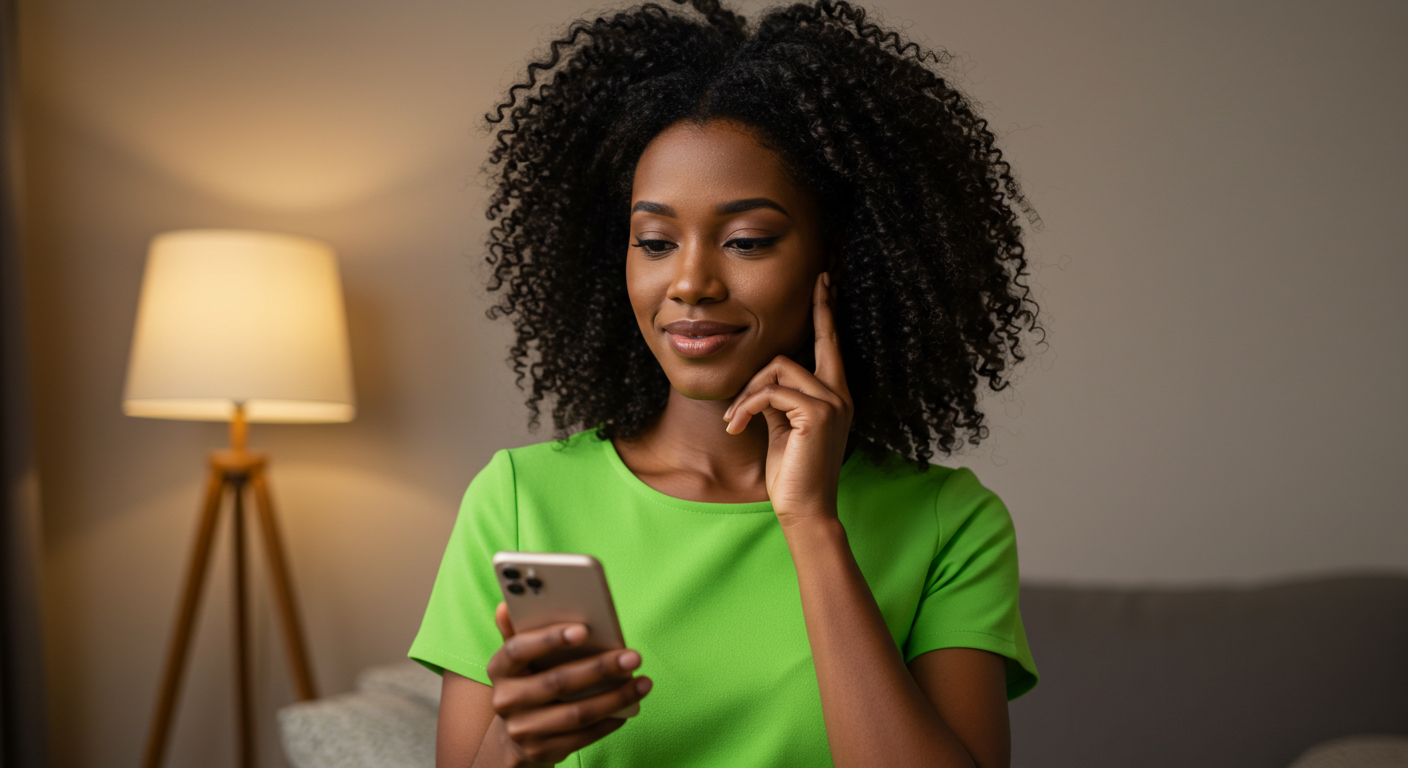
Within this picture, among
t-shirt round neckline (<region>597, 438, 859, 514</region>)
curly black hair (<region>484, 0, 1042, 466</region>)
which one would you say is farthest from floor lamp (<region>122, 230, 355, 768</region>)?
t-shirt round neckline (<region>597, 438, 859, 514</region>)

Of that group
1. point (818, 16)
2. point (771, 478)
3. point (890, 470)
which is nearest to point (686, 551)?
point (771, 478)

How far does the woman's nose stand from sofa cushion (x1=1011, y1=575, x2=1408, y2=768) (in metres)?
1.11

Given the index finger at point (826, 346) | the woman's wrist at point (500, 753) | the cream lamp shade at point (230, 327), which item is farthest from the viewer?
the cream lamp shade at point (230, 327)

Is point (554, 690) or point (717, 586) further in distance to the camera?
point (717, 586)

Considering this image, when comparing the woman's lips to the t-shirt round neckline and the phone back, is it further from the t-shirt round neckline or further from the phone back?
the phone back

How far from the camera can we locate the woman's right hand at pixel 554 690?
0.90m

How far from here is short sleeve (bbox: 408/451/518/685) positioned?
120 centimetres

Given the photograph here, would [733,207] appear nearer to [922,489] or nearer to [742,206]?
[742,206]

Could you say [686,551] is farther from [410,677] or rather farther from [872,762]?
[410,677]

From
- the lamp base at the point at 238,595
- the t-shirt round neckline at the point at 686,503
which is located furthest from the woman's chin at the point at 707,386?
the lamp base at the point at 238,595

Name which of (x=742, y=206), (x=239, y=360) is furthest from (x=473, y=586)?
(x=239, y=360)

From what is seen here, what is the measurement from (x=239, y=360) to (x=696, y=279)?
1.58m

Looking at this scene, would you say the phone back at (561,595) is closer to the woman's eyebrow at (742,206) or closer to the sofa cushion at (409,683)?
the woman's eyebrow at (742,206)

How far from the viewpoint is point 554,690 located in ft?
2.98
